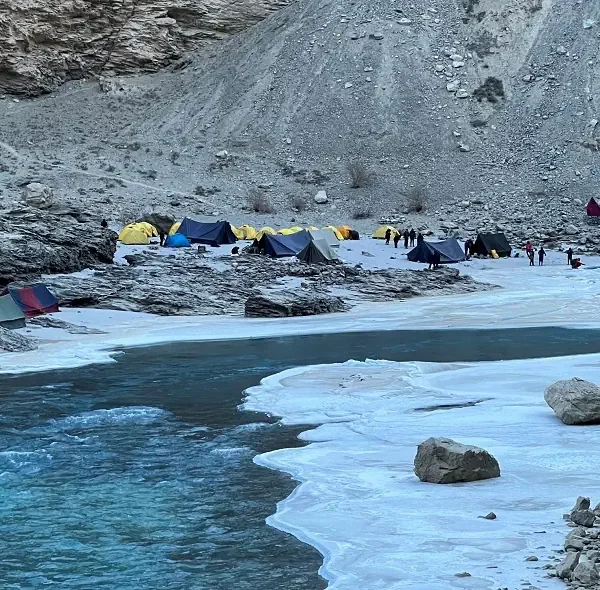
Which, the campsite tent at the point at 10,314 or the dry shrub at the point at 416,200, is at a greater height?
the dry shrub at the point at 416,200

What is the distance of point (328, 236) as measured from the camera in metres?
41.6

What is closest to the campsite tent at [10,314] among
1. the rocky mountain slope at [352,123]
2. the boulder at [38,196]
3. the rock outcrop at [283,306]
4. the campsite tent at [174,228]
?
the rock outcrop at [283,306]

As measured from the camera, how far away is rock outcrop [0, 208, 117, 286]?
88.7 ft

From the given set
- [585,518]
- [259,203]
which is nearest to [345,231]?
[259,203]

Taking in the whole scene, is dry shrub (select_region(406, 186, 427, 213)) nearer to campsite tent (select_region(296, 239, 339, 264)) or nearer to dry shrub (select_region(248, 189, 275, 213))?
dry shrub (select_region(248, 189, 275, 213))

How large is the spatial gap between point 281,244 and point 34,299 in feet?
50.3

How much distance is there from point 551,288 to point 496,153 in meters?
24.4

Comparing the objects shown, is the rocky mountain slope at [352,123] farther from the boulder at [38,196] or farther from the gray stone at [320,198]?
the boulder at [38,196]

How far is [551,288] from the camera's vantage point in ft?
111

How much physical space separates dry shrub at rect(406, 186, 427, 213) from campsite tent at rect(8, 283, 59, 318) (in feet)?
96.3

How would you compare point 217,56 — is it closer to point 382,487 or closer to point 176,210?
point 176,210

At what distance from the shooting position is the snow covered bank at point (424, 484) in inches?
298

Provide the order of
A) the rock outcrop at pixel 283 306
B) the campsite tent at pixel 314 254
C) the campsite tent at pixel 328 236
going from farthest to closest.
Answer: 1. the campsite tent at pixel 328 236
2. the campsite tent at pixel 314 254
3. the rock outcrop at pixel 283 306

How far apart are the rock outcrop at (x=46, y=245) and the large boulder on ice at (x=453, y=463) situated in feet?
61.8
